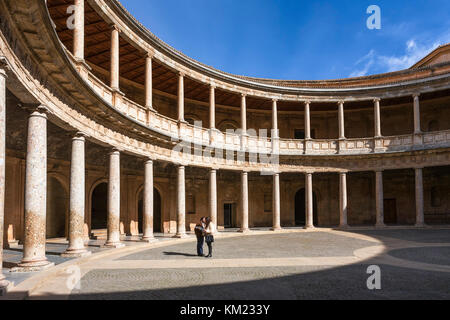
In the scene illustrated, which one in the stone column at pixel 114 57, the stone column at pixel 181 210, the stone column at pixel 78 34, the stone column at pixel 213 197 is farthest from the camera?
the stone column at pixel 213 197

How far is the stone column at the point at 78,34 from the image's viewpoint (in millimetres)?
9898

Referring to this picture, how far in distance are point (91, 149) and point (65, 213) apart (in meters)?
3.22

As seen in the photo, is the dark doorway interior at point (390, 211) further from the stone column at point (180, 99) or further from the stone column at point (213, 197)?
the stone column at point (180, 99)

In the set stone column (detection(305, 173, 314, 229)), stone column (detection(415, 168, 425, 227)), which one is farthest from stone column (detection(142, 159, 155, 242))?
stone column (detection(415, 168, 425, 227))

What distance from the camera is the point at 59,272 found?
7.76 metres

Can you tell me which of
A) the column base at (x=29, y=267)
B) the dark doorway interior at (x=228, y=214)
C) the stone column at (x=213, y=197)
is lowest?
the dark doorway interior at (x=228, y=214)

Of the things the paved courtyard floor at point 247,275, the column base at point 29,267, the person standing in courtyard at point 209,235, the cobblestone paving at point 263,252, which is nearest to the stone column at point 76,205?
the paved courtyard floor at point 247,275

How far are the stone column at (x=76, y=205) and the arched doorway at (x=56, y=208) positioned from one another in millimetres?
5509

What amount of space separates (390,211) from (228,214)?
1197 cm

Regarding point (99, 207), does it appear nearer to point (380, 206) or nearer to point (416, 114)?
point (380, 206)

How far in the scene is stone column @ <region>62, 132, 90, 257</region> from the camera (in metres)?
9.61

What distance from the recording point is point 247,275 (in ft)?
25.7

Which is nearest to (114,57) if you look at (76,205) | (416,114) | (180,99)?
(180,99)

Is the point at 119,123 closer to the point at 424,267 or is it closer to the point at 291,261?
the point at 291,261
